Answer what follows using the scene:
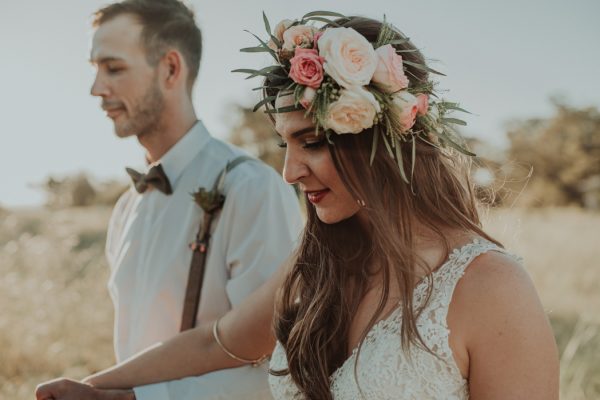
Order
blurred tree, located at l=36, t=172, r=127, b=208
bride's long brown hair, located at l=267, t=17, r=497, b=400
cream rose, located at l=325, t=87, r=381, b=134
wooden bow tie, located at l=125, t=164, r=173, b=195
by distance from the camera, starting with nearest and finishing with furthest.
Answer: cream rose, located at l=325, t=87, r=381, b=134
bride's long brown hair, located at l=267, t=17, r=497, b=400
wooden bow tie, located at l=125, t=164, r=173, b=195
blurred tree, located at l=36, t=172, r=127, b=208

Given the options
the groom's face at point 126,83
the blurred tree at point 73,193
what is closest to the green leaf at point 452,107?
the groom's face at point 126,83

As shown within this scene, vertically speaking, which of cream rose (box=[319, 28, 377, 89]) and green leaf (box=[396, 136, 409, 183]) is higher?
cream rose (box=[319, 28, 377, 89])

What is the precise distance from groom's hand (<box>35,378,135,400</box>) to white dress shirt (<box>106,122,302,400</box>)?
9 centimetres

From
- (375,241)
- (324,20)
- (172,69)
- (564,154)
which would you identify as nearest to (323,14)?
(324,20)

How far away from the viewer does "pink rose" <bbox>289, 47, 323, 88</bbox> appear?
2.05m

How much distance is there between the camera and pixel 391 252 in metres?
2.11

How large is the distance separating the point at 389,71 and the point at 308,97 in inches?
9.8

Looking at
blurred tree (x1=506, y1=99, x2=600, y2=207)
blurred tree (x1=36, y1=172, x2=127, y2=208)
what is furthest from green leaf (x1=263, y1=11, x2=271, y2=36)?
blurred tree (x1=506, y1=99, x2=600, y2=207)

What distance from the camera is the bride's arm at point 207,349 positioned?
266 centimetres

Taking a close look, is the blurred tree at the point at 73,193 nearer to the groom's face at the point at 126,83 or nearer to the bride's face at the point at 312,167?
the groom's face at the point at 126,83

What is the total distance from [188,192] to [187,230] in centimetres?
17

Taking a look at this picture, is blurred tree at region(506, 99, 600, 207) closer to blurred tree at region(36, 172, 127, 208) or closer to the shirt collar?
blurred tree at region(36, 172, 127, 208)

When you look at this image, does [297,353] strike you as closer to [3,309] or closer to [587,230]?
[3,309]

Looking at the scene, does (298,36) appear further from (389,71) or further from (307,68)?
(389,71)
